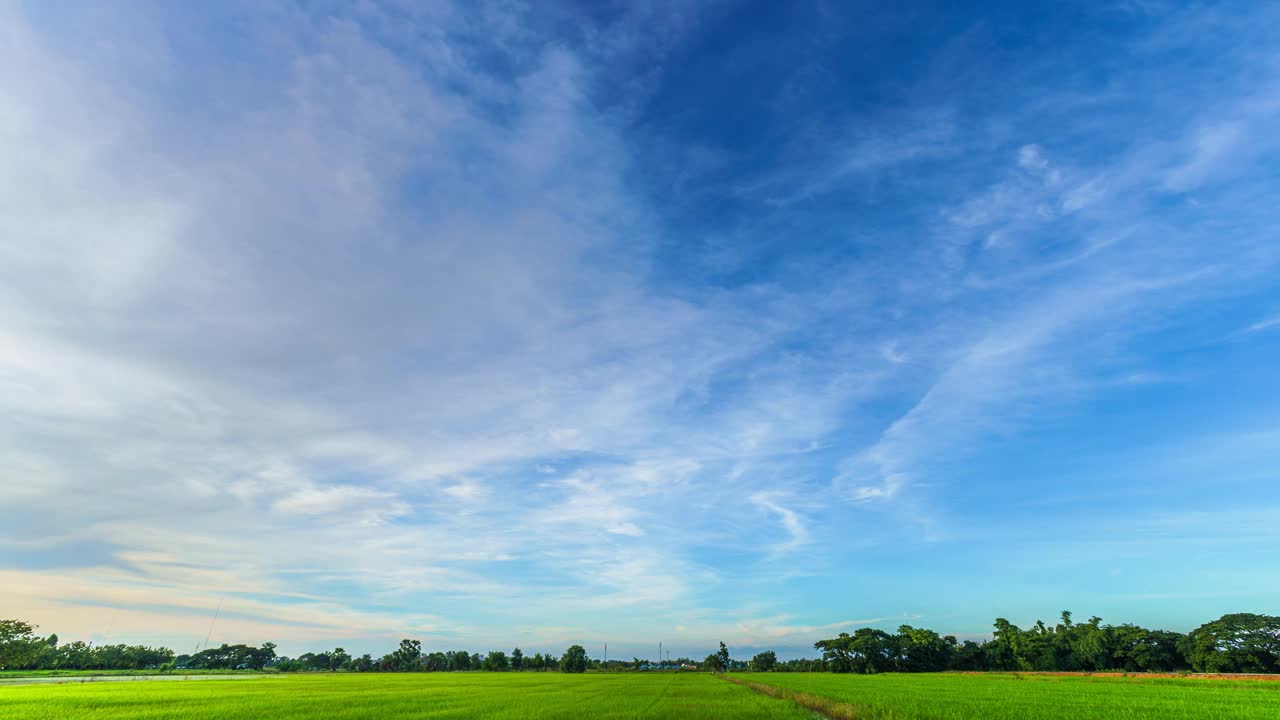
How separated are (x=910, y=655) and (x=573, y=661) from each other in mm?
81239

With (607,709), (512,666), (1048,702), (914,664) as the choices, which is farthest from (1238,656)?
(512,666)

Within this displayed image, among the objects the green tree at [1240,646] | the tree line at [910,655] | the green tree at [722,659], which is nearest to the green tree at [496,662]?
the tree line at [910,655]

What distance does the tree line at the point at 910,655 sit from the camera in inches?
2945

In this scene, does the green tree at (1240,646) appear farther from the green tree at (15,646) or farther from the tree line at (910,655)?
the green tree at (15,646)

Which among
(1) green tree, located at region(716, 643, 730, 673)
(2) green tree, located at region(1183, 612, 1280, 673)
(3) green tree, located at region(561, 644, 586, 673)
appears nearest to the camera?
(2) green tree, located at region(1183, 612, 1280, 673)

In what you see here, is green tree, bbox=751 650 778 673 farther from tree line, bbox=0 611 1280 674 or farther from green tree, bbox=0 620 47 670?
green tree, bbox=0 620 47 670

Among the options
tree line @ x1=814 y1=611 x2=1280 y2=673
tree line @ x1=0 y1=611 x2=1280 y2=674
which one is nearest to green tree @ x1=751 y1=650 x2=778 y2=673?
tree line @ x1=0 y1=611 x2=1280 y2=674

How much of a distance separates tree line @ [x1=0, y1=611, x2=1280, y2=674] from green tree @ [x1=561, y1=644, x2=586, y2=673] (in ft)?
0.86

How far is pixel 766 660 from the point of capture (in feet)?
568

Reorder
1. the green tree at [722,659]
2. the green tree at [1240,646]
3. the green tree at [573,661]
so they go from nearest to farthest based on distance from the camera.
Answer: the green tree at [1240,646] < the green tree at [573,661] < the green tree at [722,659]

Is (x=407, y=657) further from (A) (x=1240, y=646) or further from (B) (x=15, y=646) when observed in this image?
(A) (x=1240, y=646)

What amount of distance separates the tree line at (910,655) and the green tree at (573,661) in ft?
0.86

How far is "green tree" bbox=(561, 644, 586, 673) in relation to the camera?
5497 inches

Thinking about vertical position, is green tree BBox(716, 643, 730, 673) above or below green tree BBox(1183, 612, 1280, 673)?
below
